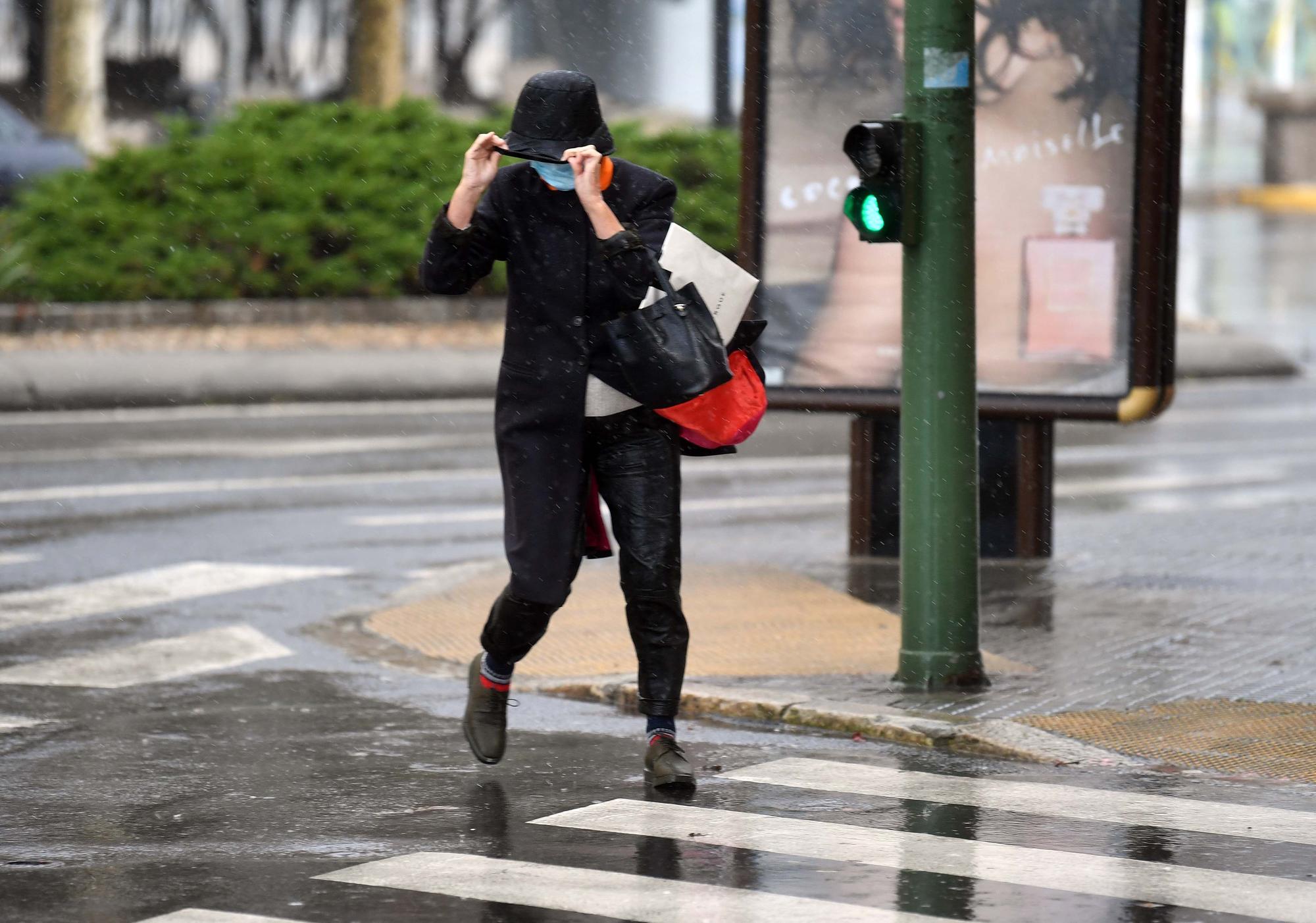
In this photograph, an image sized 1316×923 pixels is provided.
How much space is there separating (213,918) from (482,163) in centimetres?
216

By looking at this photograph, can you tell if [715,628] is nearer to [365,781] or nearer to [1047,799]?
[365,781]

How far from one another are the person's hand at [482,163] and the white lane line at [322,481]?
673cm

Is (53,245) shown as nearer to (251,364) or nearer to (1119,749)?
(251,364)

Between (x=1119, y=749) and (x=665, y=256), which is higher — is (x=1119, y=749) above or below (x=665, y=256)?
below

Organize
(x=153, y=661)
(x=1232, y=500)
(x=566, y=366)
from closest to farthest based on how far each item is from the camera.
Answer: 1. (x=566, y=366)
2. (x=153, y=661)
3. (x=1232, y=500)

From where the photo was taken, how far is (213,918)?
488cm

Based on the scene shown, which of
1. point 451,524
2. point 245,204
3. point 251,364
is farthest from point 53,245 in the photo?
point 451,524

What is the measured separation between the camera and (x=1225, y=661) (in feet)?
26.2

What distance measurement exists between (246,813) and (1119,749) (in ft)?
8.13

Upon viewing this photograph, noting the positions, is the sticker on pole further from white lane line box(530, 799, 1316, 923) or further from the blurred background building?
the blurred background building

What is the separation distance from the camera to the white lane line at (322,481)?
12438mm

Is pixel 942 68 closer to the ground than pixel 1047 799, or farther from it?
farther from it

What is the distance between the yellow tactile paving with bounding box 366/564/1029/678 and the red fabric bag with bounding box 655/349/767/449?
1.75m

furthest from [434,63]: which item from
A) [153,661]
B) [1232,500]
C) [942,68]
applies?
[942,68]
